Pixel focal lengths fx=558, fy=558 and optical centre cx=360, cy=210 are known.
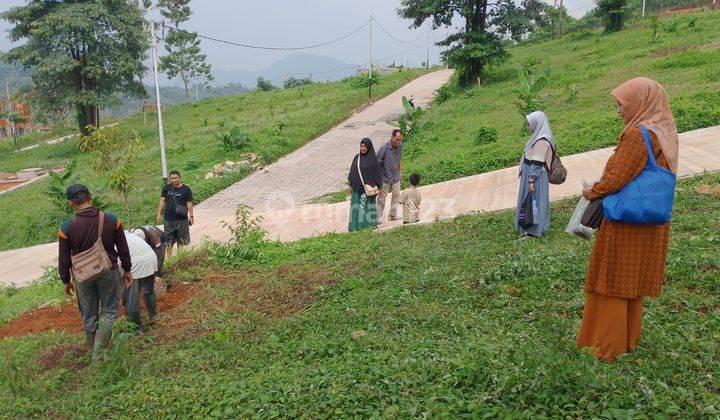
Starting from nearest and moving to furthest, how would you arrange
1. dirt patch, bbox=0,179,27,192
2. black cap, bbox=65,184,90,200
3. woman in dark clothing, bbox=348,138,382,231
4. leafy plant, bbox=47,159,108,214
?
black cap, bbox=65,184,90,200 < woman in dark clothing, bbox=348,138,382,231 < leafy plant, bbox=47,159,108,214 < dirt patch, bbox=0,179,27,192

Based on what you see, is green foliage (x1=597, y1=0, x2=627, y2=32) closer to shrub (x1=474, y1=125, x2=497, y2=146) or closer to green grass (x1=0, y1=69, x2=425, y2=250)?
green grass (x1=0, y1=69, x2=425, y2=250)

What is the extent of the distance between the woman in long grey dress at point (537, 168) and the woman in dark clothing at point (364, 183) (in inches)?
101

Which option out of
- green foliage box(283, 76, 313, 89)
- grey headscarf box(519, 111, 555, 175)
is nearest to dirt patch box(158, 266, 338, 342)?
grey headscarf box(519, 111, 555, 175)

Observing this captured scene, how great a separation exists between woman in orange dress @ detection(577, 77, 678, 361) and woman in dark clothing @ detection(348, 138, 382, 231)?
16.7 ft

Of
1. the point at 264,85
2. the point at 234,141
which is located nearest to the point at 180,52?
the point at 264,85

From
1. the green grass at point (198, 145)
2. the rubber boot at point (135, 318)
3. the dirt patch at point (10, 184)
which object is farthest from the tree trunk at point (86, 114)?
the rubber boot at point (135, 318)

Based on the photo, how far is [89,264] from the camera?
456 cm

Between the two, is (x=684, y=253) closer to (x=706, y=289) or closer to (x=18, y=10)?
(x=706, y=289)

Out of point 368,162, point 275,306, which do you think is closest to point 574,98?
point 368,162

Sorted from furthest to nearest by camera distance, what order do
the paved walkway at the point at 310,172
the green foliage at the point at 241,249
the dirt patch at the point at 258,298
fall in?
the paved walkway at the point at 310,172
the green foliage at the point at 241,249
the dirt patch at the point at 258,298

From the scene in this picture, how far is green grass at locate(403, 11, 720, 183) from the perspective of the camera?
1160 cm

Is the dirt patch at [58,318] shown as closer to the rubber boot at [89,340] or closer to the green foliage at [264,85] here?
the rubber boot at [89,340]

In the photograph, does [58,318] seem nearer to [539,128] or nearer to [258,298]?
[258,298]

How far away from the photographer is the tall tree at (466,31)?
20.4 meters
